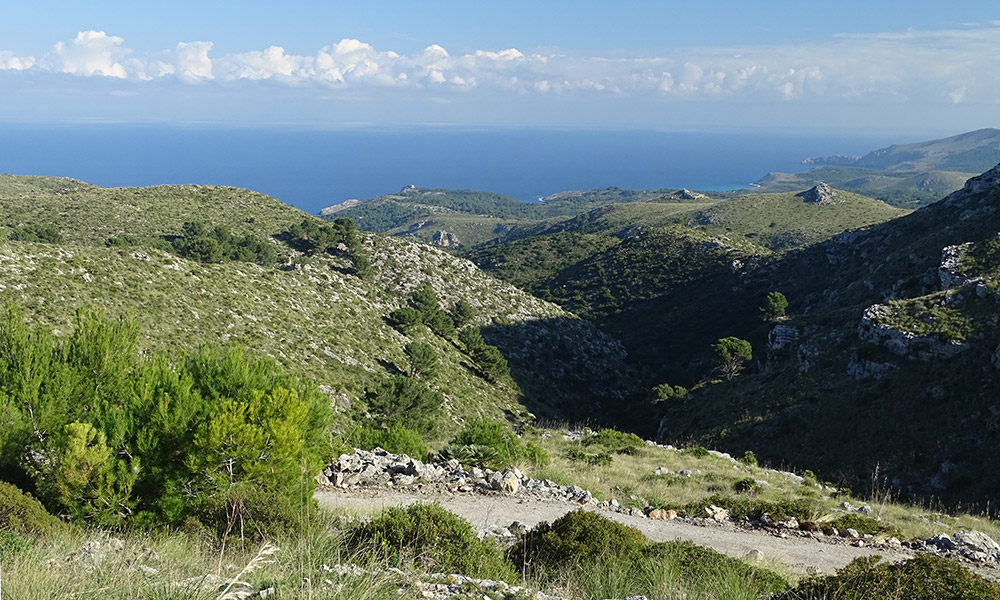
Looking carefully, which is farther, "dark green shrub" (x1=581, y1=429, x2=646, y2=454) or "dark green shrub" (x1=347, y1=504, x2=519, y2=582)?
"dark green shrub" (x1=581, y1=429, x2=646, y2=454)

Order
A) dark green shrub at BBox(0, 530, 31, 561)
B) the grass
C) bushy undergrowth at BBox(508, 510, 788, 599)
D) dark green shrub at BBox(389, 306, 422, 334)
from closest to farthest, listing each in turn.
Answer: dark green shrub at BBox(0, 530, 31, 561) → bushy undergrowth at BBox(508, 510, 788, 599) → the grass → dark green shrub at BBox(389, 306, 422, 334)

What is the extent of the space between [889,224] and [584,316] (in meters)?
36.6

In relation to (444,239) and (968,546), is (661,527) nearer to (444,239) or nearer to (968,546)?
(968,546)

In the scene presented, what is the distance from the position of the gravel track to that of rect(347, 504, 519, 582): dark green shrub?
1757mm

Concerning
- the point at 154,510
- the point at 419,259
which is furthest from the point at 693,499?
the point at 419,259

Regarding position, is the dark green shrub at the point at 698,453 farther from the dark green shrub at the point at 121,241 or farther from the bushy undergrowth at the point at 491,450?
the dark green shrub at the point at 121,241

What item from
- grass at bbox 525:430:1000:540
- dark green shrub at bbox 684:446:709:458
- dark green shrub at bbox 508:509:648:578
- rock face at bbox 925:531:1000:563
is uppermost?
dark green shrub at bbox 508:509:648:578

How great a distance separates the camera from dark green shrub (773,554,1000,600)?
638 cm

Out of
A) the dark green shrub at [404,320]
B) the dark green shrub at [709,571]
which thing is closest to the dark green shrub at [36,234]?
the dark green shrub at [404,320]

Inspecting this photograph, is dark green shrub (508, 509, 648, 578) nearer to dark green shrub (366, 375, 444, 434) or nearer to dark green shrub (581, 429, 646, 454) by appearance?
dark green shrub (581, 429, 646, 454)

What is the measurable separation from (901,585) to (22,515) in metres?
11.8

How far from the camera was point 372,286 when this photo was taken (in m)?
47.9

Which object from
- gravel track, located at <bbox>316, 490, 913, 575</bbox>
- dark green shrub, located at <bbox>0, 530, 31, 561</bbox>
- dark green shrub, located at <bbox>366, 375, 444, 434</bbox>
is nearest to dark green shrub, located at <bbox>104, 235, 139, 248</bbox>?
dark green shrub, located at <bbox>366, 375, 444, 434</bbox>

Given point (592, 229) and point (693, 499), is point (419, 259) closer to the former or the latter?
point (693, 499)
